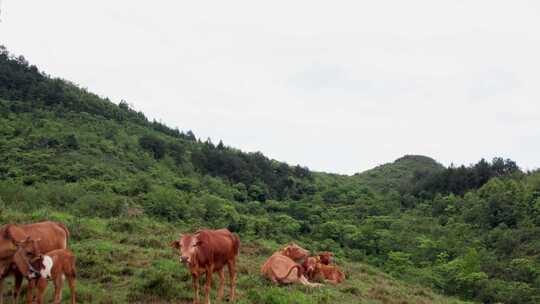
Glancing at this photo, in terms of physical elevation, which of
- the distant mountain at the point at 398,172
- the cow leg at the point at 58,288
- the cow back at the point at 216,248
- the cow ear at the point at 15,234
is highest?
the distant mountain at the point at 398,172

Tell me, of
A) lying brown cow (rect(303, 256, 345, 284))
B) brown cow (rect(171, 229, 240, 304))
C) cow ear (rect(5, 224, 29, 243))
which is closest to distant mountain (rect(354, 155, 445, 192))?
lying brown cow (rect(303, 256, 345, 284))

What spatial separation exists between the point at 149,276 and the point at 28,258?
135 inches

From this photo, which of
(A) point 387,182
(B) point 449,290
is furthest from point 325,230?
(A) point 387,182

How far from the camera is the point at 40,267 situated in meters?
9.91

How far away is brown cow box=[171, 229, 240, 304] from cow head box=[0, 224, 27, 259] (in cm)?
301

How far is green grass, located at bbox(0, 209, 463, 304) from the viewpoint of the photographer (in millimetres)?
12031

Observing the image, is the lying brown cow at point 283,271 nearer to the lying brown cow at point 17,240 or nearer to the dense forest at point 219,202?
the dense forest at point 219,202

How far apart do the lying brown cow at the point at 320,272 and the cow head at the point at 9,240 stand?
897 centimetres

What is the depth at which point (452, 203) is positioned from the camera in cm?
4625

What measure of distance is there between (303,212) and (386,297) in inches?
1135

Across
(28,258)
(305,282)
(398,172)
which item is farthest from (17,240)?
(398,172)

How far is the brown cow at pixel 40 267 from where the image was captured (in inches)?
389

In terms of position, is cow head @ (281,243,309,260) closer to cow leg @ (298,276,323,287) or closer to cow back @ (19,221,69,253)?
cow leg @ (298,276,323,287)

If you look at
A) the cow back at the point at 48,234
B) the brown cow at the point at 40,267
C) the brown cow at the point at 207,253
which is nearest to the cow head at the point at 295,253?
the brown cow at the point at 207,253
